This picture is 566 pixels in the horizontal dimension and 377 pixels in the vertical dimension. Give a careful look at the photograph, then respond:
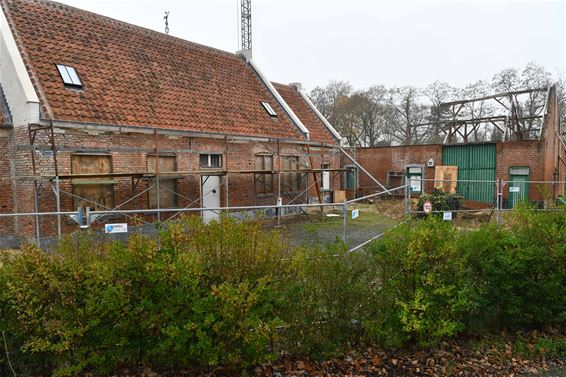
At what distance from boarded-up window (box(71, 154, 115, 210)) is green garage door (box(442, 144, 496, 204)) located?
1812 centimetres

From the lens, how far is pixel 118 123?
1183cm

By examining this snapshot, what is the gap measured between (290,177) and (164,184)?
732 centimetres

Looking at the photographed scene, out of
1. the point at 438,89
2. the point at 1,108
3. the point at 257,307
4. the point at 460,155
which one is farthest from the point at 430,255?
the point at 438,89

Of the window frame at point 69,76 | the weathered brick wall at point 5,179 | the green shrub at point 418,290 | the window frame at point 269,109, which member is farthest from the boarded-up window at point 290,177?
the green shrub at point 418,290

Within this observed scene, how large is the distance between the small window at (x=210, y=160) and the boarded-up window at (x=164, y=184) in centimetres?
132

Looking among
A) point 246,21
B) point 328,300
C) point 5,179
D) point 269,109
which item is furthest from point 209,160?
point 246,21

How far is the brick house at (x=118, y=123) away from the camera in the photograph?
35.2 feet

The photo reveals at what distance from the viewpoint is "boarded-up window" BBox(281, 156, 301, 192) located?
1858cm

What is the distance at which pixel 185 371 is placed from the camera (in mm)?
4211

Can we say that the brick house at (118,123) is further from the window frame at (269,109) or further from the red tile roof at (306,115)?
the red tile roof at (306,115)

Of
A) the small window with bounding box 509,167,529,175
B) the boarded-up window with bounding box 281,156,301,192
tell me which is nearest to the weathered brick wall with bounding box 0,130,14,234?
the boarded-up window with bounding box 281,156,301,192

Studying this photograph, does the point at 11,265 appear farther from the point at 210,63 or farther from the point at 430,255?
the point at 210,63

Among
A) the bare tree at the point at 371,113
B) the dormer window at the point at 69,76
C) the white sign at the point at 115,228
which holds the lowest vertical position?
the white sign at the point at 115,228

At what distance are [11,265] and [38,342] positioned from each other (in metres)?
0.86
